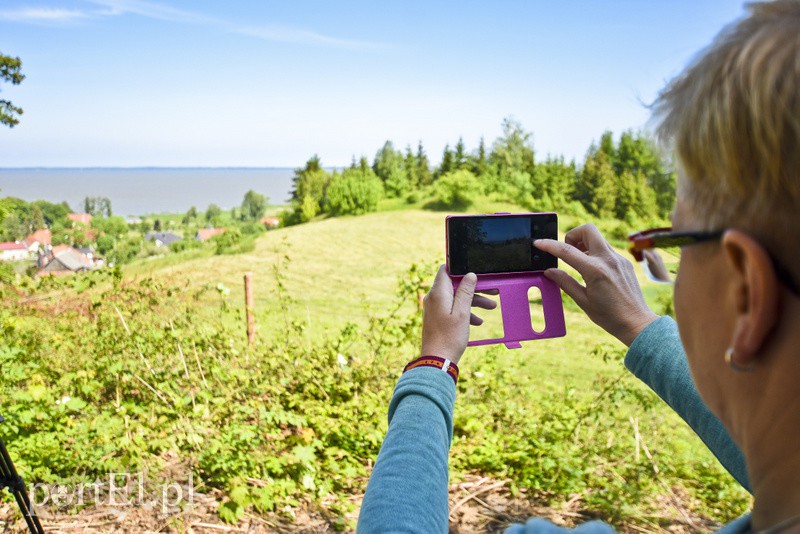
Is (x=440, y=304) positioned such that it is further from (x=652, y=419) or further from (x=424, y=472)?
(x=652, y=419)

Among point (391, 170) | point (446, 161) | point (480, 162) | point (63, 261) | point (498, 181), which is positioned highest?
point (446, 161)

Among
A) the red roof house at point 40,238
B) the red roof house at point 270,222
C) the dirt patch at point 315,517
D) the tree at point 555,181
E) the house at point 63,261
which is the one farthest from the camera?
the tree at point 555,181

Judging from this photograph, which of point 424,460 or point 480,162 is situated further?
point 480,162

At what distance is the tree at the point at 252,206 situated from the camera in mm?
7641

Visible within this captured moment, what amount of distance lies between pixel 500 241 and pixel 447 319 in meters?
0.34

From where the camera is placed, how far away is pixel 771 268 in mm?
426

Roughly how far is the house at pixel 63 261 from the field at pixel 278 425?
12.3 inches

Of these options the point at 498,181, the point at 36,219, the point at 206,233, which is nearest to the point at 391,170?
the point at 498,181

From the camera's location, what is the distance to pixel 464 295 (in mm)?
880

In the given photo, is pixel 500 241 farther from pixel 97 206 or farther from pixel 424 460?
pixel 97 206

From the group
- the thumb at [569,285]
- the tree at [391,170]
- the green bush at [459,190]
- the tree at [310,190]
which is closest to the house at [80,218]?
the tree at [310,190]

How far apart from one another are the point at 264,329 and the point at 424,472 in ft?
11.4

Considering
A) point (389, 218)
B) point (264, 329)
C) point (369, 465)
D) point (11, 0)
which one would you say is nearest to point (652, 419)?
point (369, 465)

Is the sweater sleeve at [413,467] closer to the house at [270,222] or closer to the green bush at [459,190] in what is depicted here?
the house at [270,222]
